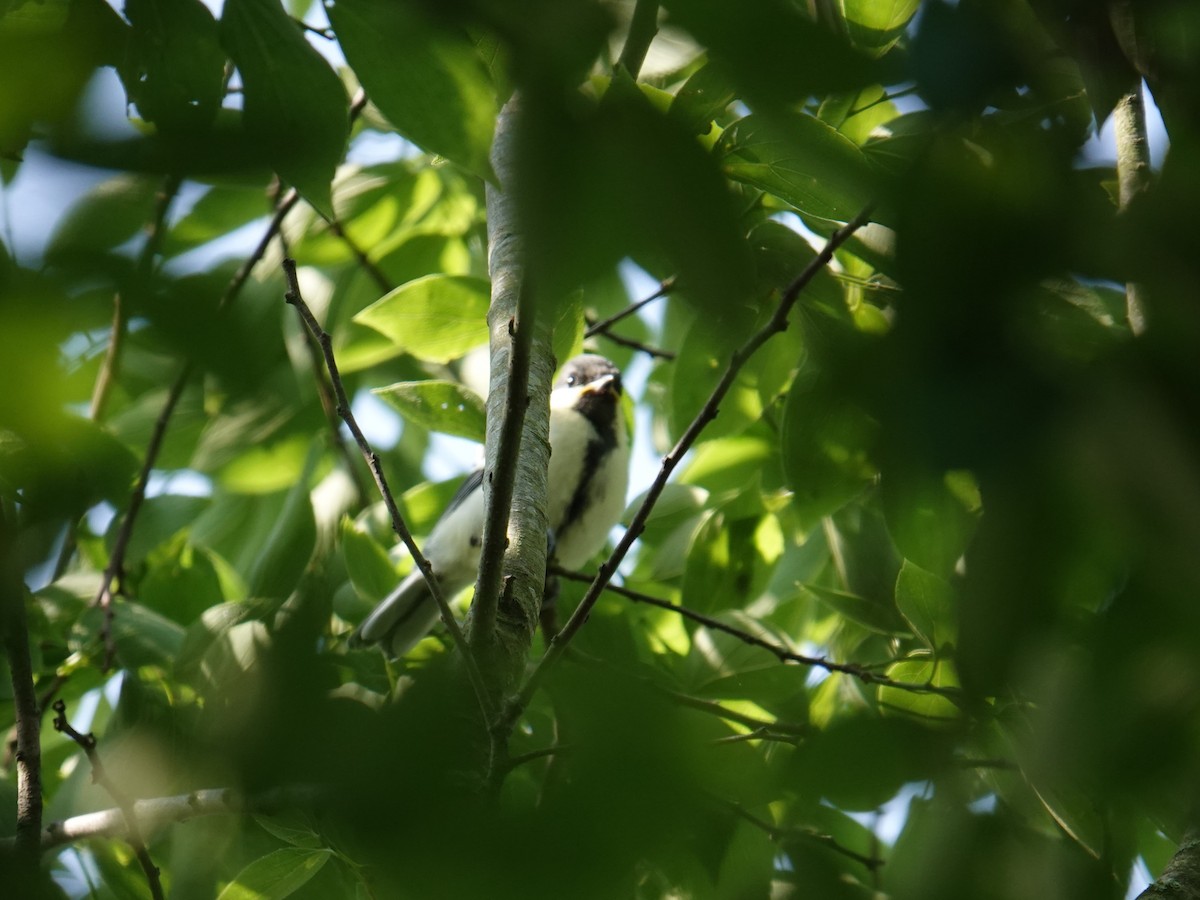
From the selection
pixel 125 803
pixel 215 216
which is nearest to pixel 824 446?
pixel 125 803

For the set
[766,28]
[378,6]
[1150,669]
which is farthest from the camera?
[378,6]

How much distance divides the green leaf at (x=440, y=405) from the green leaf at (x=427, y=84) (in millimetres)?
1550

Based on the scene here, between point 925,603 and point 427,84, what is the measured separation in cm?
118

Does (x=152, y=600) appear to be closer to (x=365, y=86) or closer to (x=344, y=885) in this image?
(x=344, y=885)

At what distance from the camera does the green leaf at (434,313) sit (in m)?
2.51

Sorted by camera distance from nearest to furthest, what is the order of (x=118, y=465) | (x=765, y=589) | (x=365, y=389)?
(x=118, y=465) → (x=765, y=589) → (x=365, y=389)

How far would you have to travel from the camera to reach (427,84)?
31.0 inches

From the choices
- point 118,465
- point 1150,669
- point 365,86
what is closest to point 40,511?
point 118,465

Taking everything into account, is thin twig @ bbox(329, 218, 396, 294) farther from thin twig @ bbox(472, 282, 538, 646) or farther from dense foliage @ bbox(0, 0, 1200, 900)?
dense foliage @ bbox(0, 0, 1200, 900)

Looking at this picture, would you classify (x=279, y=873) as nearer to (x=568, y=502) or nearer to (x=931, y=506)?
(x=931, y=506)

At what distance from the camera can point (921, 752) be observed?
2.00 ft

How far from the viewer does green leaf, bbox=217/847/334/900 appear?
1586mm

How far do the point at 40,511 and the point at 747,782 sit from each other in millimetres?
471

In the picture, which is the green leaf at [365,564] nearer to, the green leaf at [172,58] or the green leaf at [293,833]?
the green leaf at [293,833]
